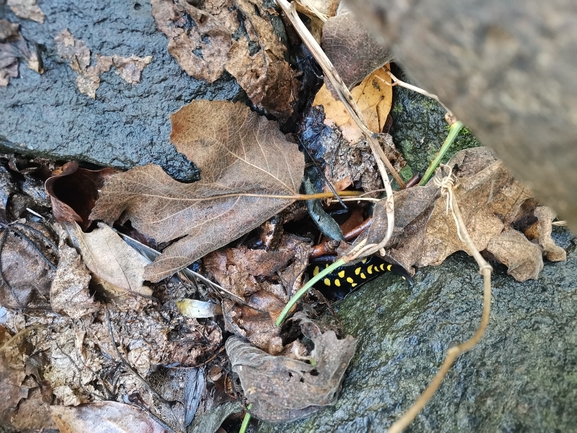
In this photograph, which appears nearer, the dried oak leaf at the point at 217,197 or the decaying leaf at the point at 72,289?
the dried oak leaf at the point at 217,197

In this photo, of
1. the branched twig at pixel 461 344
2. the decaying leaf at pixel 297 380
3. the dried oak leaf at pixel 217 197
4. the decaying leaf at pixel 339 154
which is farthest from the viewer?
the decaying leaf at pixel 339 154

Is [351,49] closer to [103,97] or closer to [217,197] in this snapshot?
[217,197]

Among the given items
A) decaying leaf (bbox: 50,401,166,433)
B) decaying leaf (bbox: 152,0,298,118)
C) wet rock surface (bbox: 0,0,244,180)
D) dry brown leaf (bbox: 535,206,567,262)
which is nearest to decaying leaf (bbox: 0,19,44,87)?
wet rock surface (bbox: 0,0,244,180)

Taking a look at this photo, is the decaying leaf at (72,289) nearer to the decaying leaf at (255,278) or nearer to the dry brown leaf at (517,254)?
the decaying leaf at (255,278)

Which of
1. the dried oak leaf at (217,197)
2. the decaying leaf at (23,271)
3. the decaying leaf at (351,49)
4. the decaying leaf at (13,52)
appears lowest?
the decaying leaf at (23,271)

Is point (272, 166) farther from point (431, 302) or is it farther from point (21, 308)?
point (21, 308)

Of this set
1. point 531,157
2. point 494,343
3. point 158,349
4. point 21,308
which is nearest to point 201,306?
point 158,349

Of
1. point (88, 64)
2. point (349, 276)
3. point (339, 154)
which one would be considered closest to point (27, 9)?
point (88, 64)

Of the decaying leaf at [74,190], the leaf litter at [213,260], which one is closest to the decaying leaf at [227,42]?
the leaf litter at [213,260]
